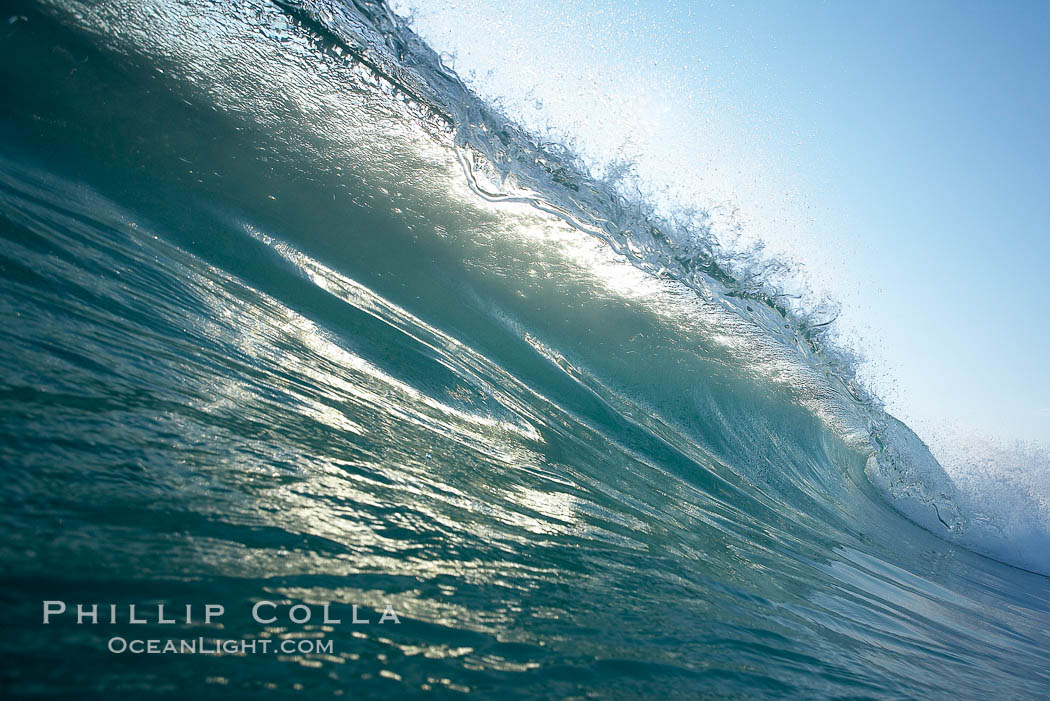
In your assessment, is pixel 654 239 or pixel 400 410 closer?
pixel 400 410

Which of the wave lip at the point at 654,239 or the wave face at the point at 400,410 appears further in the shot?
the wave lip at the point at 654,239

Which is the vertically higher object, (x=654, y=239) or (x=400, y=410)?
(x=654, y=239)

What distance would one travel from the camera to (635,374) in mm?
5000

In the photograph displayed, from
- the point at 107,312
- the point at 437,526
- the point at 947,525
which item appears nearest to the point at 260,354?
the point at 107,312

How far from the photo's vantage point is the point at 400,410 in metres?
2.21

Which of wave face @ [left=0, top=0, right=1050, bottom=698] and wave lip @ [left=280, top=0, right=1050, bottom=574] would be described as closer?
wave face @ [left=0, top=0, right=1050, bottom=698]

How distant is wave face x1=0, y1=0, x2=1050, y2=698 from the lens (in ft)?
3.30

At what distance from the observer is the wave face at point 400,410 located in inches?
39.6

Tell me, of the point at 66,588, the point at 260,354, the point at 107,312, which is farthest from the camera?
the point at 260,354

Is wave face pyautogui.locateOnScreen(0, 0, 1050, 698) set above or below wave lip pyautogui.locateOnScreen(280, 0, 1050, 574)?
below

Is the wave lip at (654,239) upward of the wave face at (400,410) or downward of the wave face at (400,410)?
upward

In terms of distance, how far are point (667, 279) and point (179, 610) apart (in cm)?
582

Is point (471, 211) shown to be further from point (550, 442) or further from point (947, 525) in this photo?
point (947, 525)

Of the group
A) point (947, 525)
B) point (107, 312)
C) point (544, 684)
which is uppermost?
point (947, 525)
